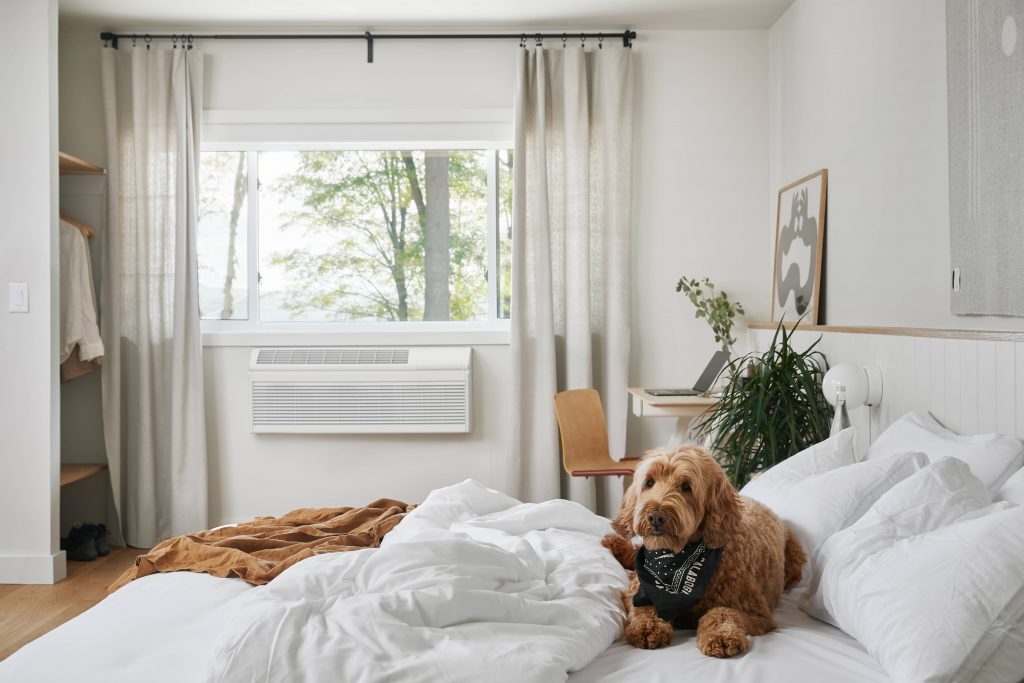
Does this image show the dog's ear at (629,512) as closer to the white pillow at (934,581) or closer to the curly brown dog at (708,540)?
the curly brown dog at (708,540)

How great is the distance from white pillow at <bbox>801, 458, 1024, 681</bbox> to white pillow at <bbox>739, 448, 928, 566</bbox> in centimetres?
11

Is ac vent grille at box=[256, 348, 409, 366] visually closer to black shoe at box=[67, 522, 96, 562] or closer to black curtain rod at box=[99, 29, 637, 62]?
black shoe at box=[67, 522, 96, 562]

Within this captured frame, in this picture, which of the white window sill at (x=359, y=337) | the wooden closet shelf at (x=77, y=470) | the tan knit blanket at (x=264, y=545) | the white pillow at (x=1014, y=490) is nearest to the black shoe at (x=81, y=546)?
the wooden closet shelf at (x=77, y=470)

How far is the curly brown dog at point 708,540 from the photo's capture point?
5.07 feet

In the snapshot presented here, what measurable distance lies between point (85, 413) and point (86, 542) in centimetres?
72

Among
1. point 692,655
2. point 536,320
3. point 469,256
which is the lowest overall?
point 692,655

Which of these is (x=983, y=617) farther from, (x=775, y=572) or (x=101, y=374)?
(x=101, y=374)

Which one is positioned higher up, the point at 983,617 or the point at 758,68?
the point at 758,68

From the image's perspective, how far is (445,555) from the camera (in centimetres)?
168

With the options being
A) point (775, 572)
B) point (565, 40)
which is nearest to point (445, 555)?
point (775, 572)

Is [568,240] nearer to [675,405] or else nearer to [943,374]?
[675,405]

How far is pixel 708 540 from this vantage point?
1.61m

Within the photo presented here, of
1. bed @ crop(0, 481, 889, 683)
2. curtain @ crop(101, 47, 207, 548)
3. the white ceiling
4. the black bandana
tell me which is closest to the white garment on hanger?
curtain @ crop(101, 47, 207, 548)

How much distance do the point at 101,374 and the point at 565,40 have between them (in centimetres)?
294
